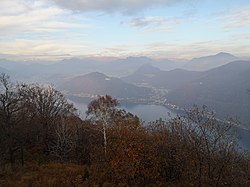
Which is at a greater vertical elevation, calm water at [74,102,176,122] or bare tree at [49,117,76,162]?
bare tree at [49,117,76,162]

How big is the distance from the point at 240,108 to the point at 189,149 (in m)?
131

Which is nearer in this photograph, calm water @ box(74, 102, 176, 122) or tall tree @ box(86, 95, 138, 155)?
tall tree @ box(86, 95, 138, 155)

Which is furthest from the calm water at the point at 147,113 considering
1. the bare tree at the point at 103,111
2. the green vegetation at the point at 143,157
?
the green vegetation at the point at 143,157

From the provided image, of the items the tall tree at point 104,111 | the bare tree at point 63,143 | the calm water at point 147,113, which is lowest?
the calm water at point 147,113

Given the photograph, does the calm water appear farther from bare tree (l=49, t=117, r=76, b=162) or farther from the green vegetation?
the green vegetation

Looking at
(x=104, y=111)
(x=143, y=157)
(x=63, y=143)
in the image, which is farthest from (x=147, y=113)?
(x=143, y=157)

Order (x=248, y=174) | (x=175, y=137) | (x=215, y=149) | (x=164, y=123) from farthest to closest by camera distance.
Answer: (x=164, y=123), (x=175, y=137), (x=248, y=174), (x=215, y=149)

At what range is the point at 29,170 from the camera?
22141 mm

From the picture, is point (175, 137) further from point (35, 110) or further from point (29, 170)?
point (35, 110)

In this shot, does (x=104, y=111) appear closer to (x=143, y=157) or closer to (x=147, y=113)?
(x=143, y=157)

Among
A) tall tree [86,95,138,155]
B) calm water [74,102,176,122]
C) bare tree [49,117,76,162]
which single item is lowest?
calm water [74,102,176,122]

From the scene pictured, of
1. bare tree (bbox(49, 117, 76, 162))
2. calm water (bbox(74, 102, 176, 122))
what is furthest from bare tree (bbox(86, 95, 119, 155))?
calm water (bbox(74, 102, 176, 122))

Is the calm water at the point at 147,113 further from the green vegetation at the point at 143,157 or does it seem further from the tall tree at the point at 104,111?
the green vegetation at the point at 143,157

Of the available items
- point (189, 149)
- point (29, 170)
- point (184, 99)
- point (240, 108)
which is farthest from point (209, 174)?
point (184, 99)
